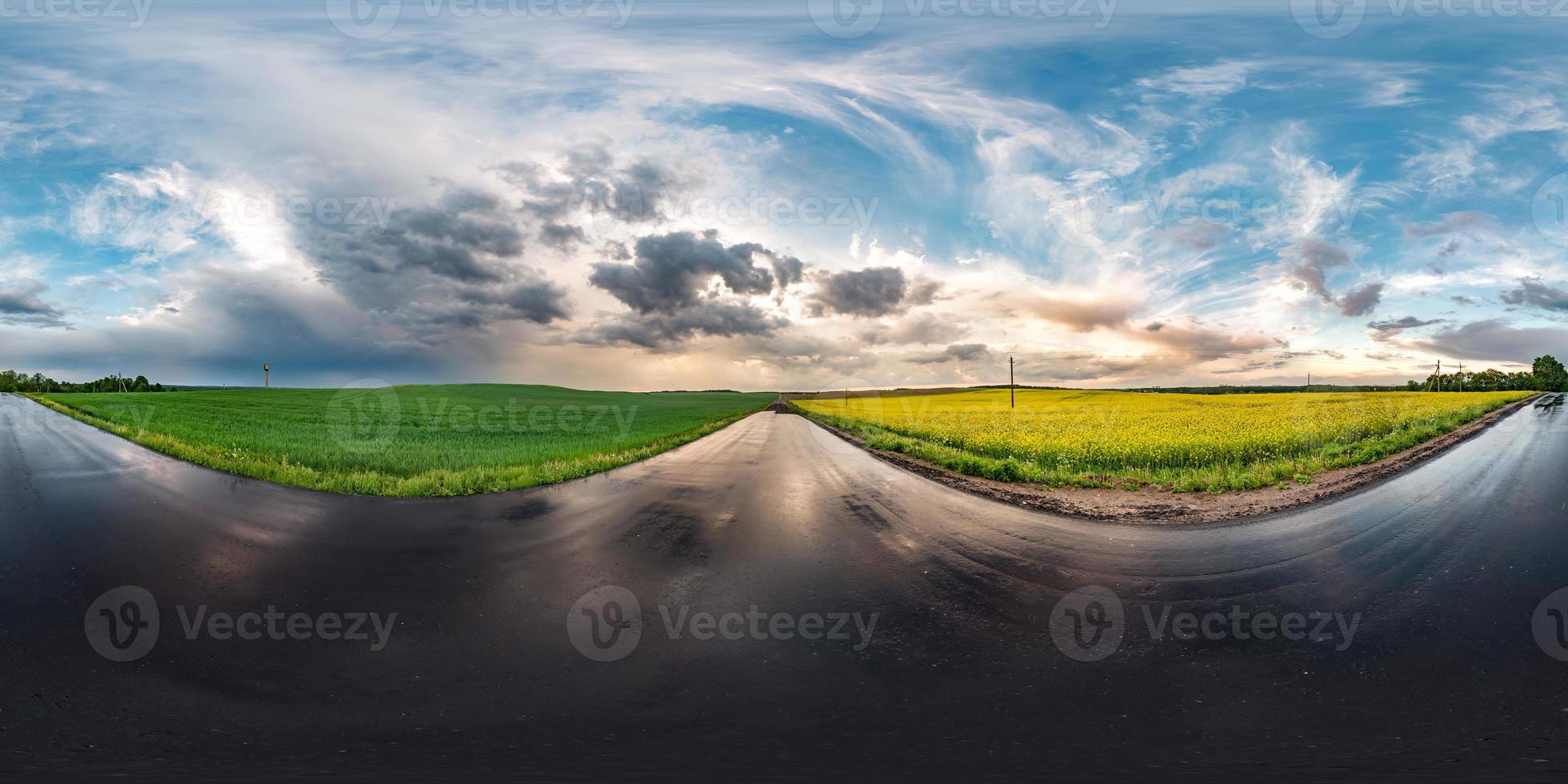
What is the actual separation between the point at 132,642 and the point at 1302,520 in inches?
550

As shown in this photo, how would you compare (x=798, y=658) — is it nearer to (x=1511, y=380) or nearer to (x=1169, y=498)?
(x=1169, y=498)

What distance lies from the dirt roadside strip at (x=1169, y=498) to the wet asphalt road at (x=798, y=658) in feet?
2.61

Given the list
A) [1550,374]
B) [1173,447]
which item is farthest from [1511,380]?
[1173,447]

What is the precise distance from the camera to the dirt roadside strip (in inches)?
383

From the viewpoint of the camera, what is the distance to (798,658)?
4934 millimetres

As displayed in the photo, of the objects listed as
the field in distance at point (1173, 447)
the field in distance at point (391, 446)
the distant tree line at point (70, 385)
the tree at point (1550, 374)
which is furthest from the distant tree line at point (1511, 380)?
the distant tree line at point (70, 385)

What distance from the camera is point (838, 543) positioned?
27.1 feet

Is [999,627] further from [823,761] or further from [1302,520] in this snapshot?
[1302,520]

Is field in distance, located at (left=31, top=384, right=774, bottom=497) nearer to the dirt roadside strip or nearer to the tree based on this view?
the dirt roadside strip

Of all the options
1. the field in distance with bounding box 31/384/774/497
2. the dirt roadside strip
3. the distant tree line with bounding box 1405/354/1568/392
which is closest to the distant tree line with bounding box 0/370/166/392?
the field in distance with bounding box 31/384/774/497

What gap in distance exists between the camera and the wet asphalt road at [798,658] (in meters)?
3.94

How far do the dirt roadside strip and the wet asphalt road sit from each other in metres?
0.80

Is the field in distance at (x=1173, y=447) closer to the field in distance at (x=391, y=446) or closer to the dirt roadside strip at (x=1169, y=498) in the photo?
the dirt roadside strip at (x=1169, y=498)

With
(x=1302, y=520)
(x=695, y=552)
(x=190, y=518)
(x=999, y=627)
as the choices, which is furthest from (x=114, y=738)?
(x=1302, y=520)
